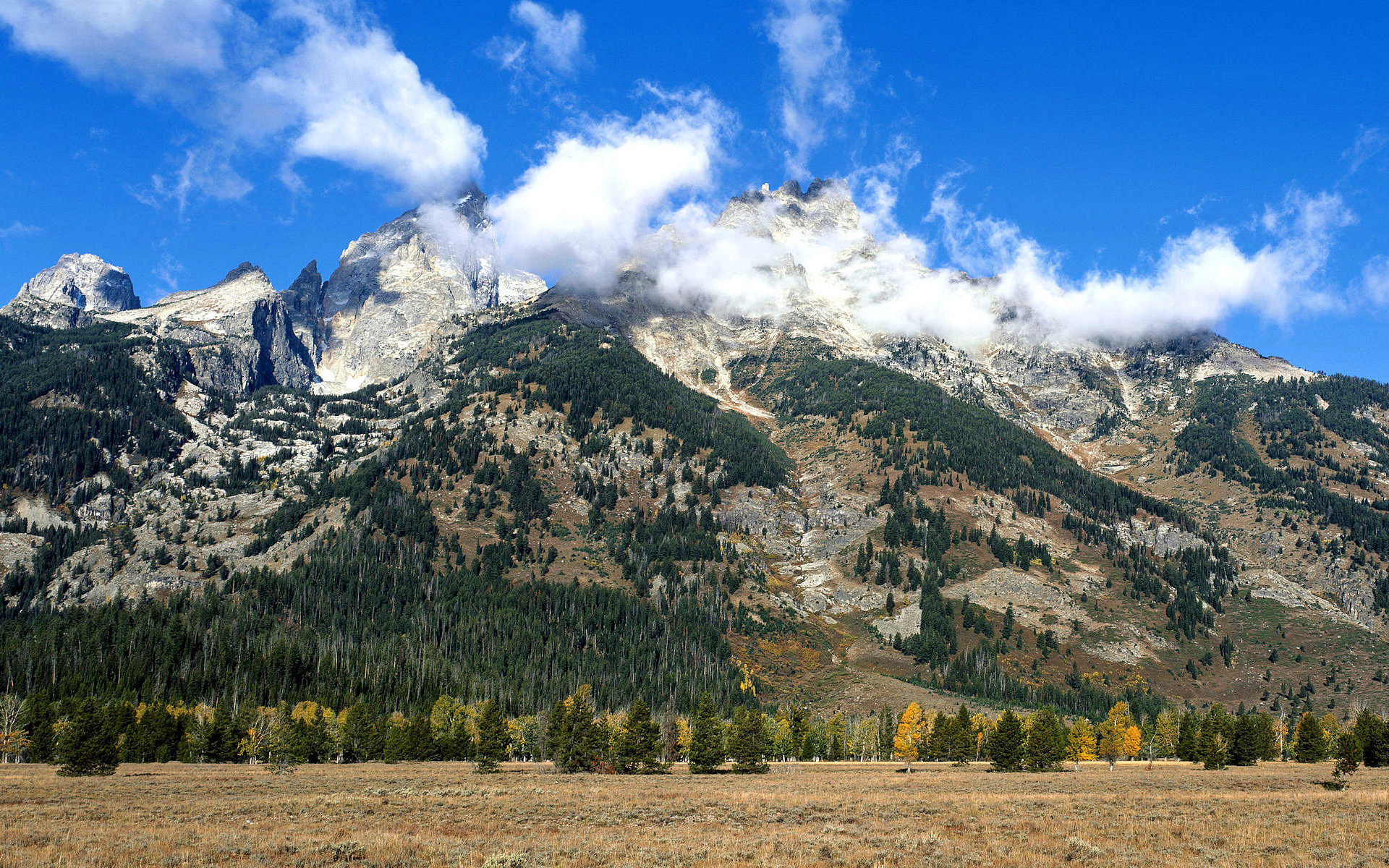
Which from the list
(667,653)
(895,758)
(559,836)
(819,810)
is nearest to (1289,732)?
(895,758)

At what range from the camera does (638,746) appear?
86625 millimetres

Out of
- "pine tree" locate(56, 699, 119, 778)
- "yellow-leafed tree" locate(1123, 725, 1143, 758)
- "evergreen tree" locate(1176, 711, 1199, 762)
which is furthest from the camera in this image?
"yellow-leafed tree" locate(1123, 725, 1143, 758)

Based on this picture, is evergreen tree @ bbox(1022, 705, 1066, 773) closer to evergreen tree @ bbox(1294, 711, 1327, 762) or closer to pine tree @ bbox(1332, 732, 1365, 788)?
pine tree @ bbox(1332, 732, 1365, 788)

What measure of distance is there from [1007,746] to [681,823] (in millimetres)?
65832

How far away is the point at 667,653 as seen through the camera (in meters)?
197

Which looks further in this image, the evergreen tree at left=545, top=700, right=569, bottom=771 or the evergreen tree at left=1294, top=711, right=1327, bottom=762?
the evergreen tree at left=1294, top=711, right=1327, bottom=762

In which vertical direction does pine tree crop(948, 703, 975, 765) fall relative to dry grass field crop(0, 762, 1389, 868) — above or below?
below

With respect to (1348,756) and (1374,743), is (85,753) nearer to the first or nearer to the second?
(1348,756)

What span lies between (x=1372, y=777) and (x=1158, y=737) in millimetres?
83364

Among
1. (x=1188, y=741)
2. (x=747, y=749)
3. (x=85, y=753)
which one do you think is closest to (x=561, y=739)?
(x=747, y=749)

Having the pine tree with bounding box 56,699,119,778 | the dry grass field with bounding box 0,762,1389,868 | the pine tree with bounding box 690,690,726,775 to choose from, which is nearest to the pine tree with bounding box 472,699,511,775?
the dry grass field with bounding box 0,762,1389,868

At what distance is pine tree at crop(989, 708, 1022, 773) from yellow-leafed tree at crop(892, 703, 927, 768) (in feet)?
107

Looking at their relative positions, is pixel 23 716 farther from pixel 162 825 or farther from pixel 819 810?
pixel 819 810

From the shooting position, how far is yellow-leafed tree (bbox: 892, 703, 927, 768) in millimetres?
128500
